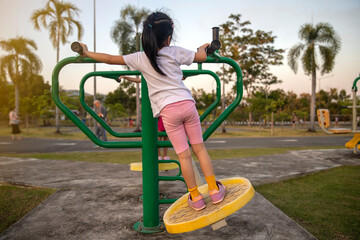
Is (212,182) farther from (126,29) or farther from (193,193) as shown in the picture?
(126,29)

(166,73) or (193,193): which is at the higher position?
(166,73)

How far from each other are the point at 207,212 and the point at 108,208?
1.39 meters

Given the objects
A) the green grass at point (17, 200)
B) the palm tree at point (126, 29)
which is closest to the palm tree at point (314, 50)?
the palm tree at point (126, 29)

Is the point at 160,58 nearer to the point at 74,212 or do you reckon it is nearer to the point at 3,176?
the point at 74,212

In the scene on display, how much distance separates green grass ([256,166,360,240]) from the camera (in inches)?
89.8

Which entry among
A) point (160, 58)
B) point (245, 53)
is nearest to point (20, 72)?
point (245, 53)

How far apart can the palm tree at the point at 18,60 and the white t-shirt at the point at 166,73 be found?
25406mm

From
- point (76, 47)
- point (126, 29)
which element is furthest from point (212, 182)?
point (126, 29)

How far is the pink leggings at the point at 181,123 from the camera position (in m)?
1.68

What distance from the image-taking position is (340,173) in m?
4.54

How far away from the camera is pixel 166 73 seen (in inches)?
68.4

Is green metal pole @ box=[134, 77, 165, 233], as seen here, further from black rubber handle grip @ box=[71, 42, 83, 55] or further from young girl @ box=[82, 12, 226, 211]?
black rubber handle grip @ box=[71, 42, 83, 55]

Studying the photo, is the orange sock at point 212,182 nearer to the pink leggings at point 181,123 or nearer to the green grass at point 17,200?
the pink leggings at point 181,123

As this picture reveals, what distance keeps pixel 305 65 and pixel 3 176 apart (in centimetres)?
1889
